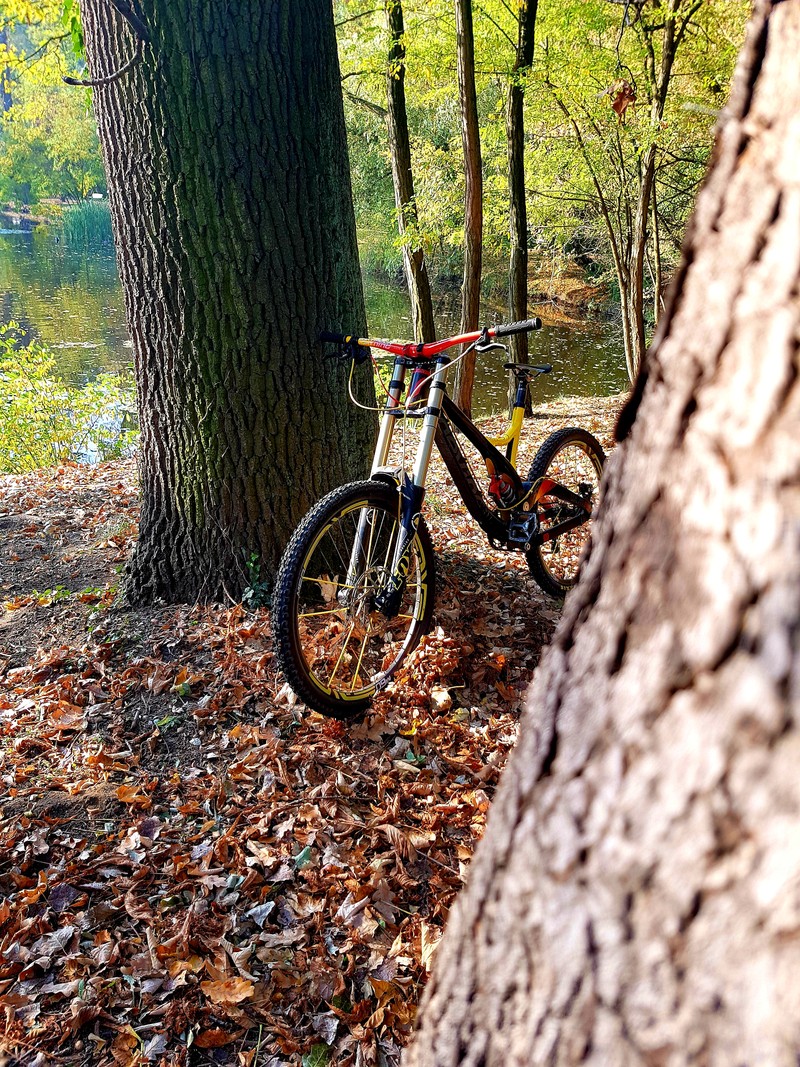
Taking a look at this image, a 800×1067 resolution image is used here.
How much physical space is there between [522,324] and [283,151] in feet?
4.36

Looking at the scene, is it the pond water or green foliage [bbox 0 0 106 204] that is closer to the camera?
the pond water

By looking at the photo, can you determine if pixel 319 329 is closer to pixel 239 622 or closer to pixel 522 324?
pixel 522 324

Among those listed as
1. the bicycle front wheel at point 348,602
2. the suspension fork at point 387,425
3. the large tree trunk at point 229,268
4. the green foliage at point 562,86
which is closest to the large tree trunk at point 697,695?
the bicycle front wheel at point 348,602

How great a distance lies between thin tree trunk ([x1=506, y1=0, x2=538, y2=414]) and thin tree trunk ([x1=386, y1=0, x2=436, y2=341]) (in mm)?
1267

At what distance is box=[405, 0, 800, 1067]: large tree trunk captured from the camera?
664mm

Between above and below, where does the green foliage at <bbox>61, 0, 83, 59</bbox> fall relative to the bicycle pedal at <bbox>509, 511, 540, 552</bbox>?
above

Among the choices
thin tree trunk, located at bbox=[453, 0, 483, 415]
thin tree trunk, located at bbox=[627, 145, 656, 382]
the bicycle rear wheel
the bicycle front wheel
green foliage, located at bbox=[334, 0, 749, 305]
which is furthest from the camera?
thin tree trunk, located at bbox=[627, 145, 656, 382]

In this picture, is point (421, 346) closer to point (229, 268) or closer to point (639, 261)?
point (229, 268)

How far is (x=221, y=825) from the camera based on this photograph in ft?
9.01

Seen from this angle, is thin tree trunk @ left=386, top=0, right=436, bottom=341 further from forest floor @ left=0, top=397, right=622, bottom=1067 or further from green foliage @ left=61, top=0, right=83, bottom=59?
forest floor @ left=0, top=397, right=622, bottom=1067

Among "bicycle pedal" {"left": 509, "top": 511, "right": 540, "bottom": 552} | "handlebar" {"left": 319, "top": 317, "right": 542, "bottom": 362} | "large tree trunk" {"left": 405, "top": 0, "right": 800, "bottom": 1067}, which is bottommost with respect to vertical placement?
"bicycle pedal" {"left": 509, "top": 511, "right": 540, "bottom": 552}

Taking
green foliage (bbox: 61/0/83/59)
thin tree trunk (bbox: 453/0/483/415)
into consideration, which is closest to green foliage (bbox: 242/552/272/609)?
green foliage (bbox: 61/0/83/59)

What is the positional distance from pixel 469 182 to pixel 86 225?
136ft

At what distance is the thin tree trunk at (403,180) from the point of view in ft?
28.7
